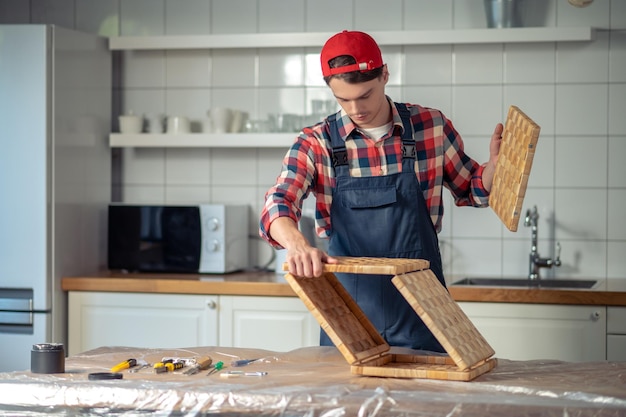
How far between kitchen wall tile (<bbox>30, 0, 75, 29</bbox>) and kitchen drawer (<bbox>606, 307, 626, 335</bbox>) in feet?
8.49

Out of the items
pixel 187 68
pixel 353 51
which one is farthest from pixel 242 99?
pixel 353 51

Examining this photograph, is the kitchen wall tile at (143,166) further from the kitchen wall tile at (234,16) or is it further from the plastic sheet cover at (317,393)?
the plastic sheet cover at (317,393)

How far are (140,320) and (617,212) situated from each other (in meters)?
1.93

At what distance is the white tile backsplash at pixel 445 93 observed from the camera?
3.78 m

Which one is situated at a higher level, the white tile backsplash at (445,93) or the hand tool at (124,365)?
the white tile backsplash at (445,93)

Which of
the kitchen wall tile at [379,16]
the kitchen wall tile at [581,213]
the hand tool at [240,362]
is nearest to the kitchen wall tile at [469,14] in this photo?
the kitchen wall tile at [379,16]

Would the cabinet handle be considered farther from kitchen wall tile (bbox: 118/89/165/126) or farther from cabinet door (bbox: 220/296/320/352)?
kitchen wall tile (bbox: 118/89/165/126)

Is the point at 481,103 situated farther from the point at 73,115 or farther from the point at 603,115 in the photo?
the point at 73,115

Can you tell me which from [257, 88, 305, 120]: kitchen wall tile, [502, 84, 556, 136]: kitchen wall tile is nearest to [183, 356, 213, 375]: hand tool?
[257, 88, 305, 120]: kitchen wall tile

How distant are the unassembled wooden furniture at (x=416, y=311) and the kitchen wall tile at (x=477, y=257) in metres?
1.88

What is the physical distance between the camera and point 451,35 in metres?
3.71

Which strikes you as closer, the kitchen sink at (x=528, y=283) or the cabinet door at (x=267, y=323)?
the cabinet door at (x=267, y=323)

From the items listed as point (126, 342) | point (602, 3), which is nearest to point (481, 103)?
point (602, 3)

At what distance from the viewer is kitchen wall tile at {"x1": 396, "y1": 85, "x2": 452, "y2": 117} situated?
3889 mm
